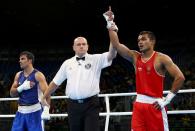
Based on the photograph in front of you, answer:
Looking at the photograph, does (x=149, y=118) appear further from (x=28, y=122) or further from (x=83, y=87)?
(x=28, y=122)

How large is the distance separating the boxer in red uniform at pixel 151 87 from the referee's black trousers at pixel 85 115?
0.48 m

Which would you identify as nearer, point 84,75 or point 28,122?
point 84,75

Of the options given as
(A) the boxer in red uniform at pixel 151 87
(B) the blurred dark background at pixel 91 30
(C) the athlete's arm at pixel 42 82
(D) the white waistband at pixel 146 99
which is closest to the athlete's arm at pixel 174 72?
(A) the boxer in red uniform at pixel 151 87

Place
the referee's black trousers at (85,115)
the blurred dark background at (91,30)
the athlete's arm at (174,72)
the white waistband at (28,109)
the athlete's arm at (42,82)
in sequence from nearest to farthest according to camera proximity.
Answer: the athlete's arm at (174,72)
the referee's black trousers at (85,115)
the athlete's arm at (42,82)
the white waistband at (28,109)
the blurred dark background at (91,30)

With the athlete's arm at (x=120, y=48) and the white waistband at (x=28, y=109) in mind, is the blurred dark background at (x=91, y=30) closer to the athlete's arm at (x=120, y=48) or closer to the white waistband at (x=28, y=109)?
the white waistband at (x=28, y=109)

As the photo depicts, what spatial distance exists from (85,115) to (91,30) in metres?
11.6

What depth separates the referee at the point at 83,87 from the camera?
15.7 ft

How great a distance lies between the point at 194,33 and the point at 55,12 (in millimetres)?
5194

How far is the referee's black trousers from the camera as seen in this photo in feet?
15.6

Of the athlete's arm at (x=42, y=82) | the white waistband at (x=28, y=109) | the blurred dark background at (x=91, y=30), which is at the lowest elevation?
the white waistband at (x=28, y=109)

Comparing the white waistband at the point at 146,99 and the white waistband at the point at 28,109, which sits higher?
the white waistband at the point at 146,99

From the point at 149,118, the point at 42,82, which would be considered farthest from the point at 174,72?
the point at 42,82

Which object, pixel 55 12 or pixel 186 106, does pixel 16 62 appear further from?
pixel 186 106

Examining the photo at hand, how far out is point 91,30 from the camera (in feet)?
53.2
